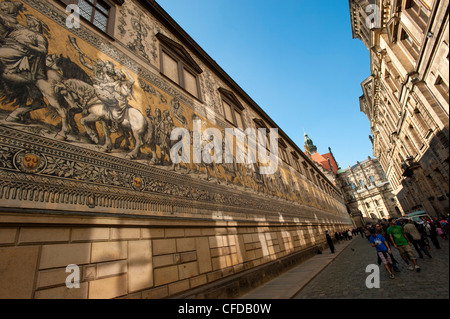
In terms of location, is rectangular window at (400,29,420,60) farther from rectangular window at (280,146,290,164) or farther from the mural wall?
the mural wall

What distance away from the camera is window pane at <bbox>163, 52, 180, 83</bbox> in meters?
7.16

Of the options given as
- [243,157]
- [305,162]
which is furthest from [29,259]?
[305,162]

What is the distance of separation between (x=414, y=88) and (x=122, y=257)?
11.1m

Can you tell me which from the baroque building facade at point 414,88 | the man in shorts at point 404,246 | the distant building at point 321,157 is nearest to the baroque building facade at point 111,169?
the man in shorts at point 404,246

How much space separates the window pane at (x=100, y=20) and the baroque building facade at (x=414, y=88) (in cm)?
716

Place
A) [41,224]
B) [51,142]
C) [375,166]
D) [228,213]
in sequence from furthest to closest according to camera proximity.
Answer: [375,166], [228,213], [51,142], [41,224]

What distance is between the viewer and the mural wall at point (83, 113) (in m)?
2.97

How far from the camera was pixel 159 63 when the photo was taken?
22.4 feet

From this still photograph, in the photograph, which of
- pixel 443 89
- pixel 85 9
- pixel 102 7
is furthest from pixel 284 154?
pixel 85 9

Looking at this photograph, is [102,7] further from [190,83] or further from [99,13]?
[190,83]

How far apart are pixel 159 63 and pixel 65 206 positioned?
548 cm

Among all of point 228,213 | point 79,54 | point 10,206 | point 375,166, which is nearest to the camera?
point 10,206

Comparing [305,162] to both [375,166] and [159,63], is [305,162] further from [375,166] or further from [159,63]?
[375,166]

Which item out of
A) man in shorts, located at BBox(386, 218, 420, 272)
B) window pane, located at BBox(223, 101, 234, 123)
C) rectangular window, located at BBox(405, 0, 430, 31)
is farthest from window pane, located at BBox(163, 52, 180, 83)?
rectangular window, located at BBox(405, 0, 430, 31)
